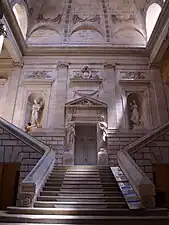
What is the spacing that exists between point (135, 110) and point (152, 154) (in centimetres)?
523

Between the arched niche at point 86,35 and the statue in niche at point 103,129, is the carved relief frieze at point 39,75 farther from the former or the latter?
the statue in niche at point 103,129

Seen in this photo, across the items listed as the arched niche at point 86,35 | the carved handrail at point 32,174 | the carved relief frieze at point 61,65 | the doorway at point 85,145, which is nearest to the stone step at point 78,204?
the carved handrail at point 32,174

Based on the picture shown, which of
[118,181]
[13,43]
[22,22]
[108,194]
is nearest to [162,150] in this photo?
[118,181]

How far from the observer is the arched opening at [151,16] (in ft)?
49.1

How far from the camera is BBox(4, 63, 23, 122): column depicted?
509 inches

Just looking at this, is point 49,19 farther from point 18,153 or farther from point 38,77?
point 18,153

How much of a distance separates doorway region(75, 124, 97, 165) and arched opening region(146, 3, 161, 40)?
321 inches

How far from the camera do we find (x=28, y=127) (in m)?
12.0

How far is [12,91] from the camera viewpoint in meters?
13.6

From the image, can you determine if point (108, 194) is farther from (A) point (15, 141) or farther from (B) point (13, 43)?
(B) point (13, 43)

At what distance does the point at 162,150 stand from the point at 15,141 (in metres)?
5.85

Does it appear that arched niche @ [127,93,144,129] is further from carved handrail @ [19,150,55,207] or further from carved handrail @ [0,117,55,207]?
carved handrail @ [19,150,55,207]

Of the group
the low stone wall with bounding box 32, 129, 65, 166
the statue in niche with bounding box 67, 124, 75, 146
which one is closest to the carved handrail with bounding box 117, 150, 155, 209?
the statue in niche with bounding box 67, 124, 75, 146

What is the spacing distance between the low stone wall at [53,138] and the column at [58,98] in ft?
1.63
